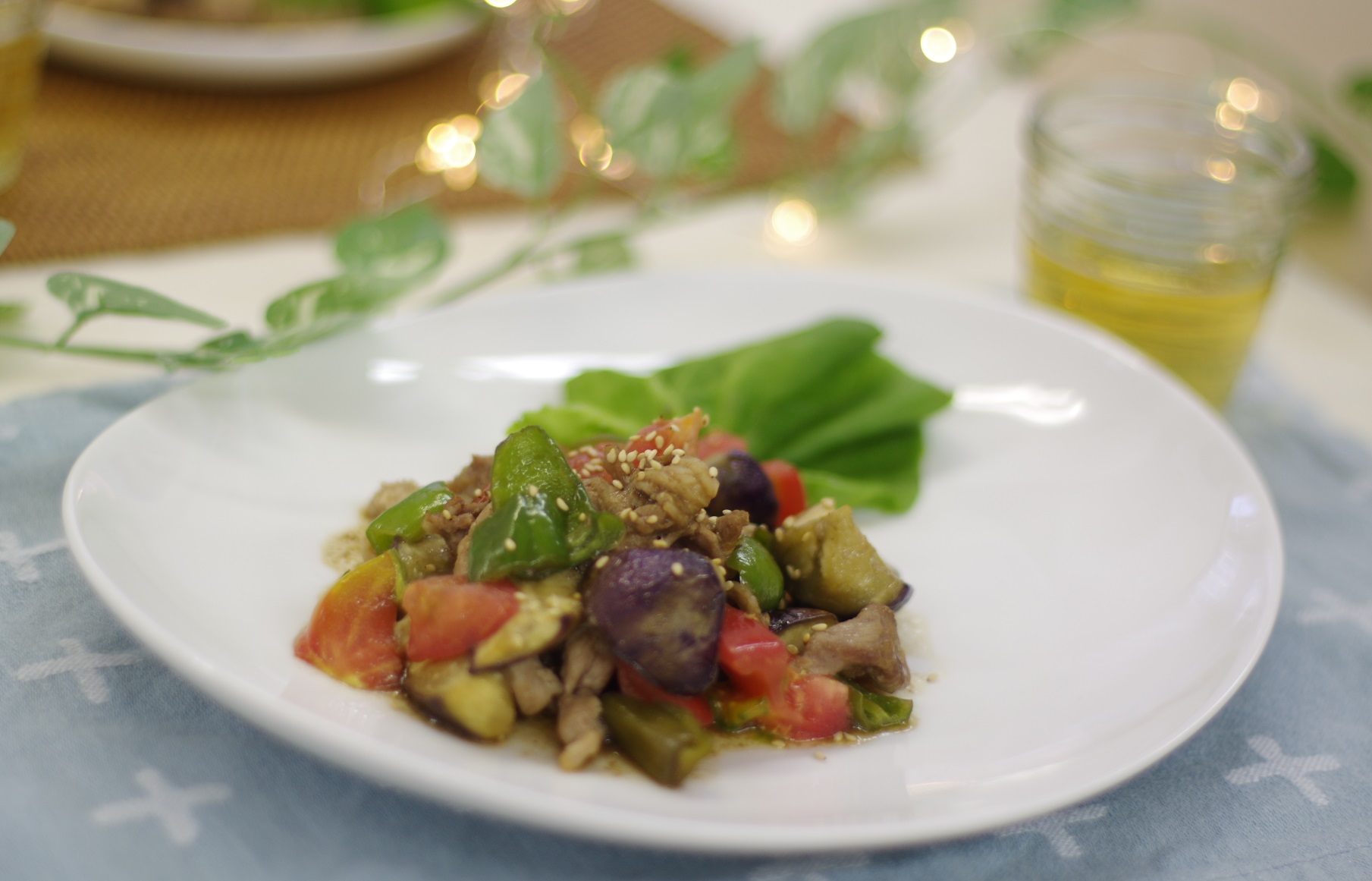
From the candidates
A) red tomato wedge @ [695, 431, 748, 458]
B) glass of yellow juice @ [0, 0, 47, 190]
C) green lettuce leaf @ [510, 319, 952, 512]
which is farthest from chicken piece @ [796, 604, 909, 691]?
glass of yellow juice @ [0, 0, 47, 190]

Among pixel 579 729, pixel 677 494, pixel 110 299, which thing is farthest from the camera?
pixel 110 299

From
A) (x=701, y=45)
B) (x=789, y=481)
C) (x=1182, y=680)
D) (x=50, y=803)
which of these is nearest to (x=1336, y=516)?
(x=1182, y=680)

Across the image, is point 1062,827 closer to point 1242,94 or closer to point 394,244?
point 394,244

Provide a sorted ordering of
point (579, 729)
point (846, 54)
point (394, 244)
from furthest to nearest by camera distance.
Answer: point (846, 54)
point (394, 244)
point (579, 729)

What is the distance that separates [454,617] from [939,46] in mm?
2827

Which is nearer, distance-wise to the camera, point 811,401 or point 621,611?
point 621,611

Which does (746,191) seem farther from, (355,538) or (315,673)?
(315,673)

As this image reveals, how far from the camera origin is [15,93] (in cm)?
301

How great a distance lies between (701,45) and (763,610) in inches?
129

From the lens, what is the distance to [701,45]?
15.1 ft

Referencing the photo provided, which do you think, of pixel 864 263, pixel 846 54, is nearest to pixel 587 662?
pixel 864 263

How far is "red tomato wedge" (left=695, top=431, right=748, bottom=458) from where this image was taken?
224 cm

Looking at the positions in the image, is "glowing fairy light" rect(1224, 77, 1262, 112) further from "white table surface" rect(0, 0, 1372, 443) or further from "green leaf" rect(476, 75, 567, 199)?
"green leaf" rect(476, 75, 567, 199)

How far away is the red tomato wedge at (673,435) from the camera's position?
2.02 meters
